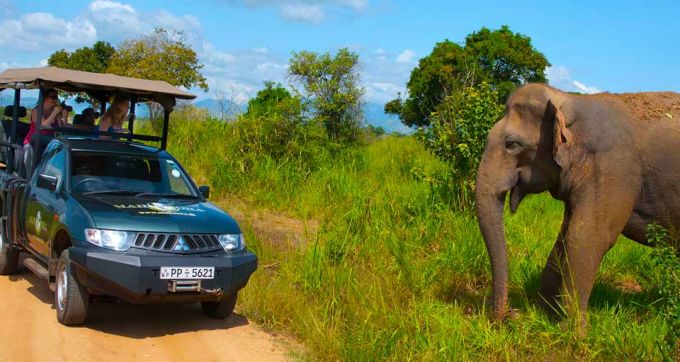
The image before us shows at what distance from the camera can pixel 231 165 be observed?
13.5m

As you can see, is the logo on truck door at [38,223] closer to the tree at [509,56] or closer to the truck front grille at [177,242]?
the truck front grille at [177,242]

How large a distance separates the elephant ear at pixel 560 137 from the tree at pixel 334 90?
30.9ft

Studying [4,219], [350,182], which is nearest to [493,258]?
[4,219]

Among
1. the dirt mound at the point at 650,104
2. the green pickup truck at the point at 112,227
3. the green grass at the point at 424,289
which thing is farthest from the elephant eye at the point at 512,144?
the green pickup truck at the point at 112,227

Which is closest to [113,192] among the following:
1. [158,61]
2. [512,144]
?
[512,144]

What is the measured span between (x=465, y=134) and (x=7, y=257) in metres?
5.52

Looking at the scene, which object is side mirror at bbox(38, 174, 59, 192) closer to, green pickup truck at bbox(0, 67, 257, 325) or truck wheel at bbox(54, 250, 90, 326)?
green pickup truck at bbox(0, 67, 257, 325)

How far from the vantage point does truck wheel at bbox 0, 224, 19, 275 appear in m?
8.04

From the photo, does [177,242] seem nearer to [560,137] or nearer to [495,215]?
[495,215]

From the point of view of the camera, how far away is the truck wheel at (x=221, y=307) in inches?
266

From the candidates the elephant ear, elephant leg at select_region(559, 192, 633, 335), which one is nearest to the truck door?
the elephant ear

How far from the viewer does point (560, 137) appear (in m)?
5.89

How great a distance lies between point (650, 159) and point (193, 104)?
14.0m

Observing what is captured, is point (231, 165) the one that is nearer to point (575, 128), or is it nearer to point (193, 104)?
point (193, 104)
